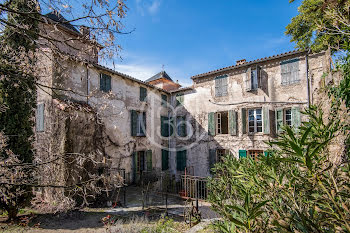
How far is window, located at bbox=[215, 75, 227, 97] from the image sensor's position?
13.7 meters

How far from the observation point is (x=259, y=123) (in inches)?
486

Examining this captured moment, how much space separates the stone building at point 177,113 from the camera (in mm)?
8992

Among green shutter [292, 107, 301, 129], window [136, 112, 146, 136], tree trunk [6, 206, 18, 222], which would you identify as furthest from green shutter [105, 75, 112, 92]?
green shutter [292, 107, 301, 129]

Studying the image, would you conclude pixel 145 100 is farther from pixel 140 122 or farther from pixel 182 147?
pixel 182 147

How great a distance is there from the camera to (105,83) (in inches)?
455

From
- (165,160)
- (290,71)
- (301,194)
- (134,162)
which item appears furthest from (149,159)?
(301,194)

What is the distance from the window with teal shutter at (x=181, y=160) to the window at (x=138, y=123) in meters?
A: 3.40

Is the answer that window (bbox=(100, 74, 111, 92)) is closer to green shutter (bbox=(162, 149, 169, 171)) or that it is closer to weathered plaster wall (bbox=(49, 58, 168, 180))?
weathered plaster wall (bbox=(49, 58, 168, 180))

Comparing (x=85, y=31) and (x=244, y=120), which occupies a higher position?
(x=85, y=31)

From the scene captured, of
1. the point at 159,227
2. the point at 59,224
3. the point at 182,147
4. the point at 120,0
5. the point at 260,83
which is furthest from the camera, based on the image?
the point at 182,147

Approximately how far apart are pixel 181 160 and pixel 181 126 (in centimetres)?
269

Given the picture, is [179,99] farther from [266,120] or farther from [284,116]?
[284,116]

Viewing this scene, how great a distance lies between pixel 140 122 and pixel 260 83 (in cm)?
847

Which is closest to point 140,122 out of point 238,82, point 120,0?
point 238,82
